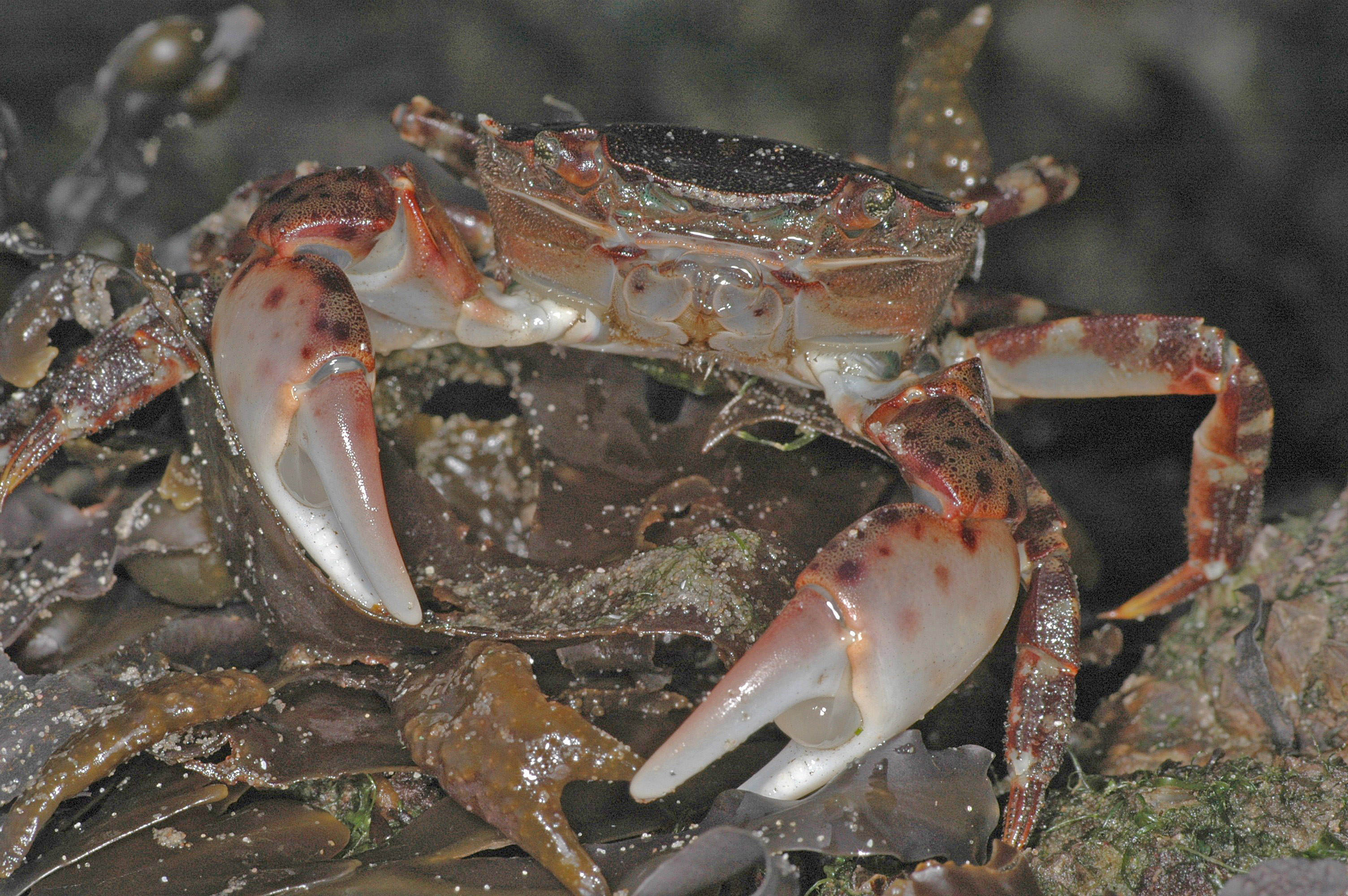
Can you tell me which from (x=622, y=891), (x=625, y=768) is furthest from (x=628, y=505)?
(x=622, y=891)

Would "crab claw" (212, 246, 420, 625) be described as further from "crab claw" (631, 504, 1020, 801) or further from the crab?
"crab claw" (631, 504, 1020, 801)

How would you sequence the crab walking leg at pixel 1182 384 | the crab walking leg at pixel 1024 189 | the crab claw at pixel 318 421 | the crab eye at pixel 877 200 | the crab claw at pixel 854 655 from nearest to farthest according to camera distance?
the crab claw at pixel 854 655, the crab claw at pixel 318 421, the crab eye at pixel 877 200, the crab walking leg at pixel 1182 384, the crab walking leg at pixel 1024 189

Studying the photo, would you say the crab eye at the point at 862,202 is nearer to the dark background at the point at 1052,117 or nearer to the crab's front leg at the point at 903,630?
the crab's front leg at the point at 903,630

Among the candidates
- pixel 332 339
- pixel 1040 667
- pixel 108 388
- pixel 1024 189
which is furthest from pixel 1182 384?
pixel 108 388

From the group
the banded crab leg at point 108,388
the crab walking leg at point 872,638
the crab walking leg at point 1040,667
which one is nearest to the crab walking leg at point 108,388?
the banded crab leg at point 108,388

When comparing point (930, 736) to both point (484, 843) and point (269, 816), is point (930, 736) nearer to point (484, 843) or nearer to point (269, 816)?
point (484, 843)

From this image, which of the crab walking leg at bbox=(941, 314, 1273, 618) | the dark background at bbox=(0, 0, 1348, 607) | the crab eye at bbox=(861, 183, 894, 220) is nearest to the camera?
the crab eye at bbox=(861, 183, 894, 220)

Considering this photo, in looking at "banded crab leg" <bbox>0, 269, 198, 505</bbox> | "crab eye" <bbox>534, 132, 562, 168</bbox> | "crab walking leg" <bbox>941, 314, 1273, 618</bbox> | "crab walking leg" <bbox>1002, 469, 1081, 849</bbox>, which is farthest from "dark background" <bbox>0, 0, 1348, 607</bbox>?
"crab eye" <bbox>534, 132, 562, 168</bbox>
